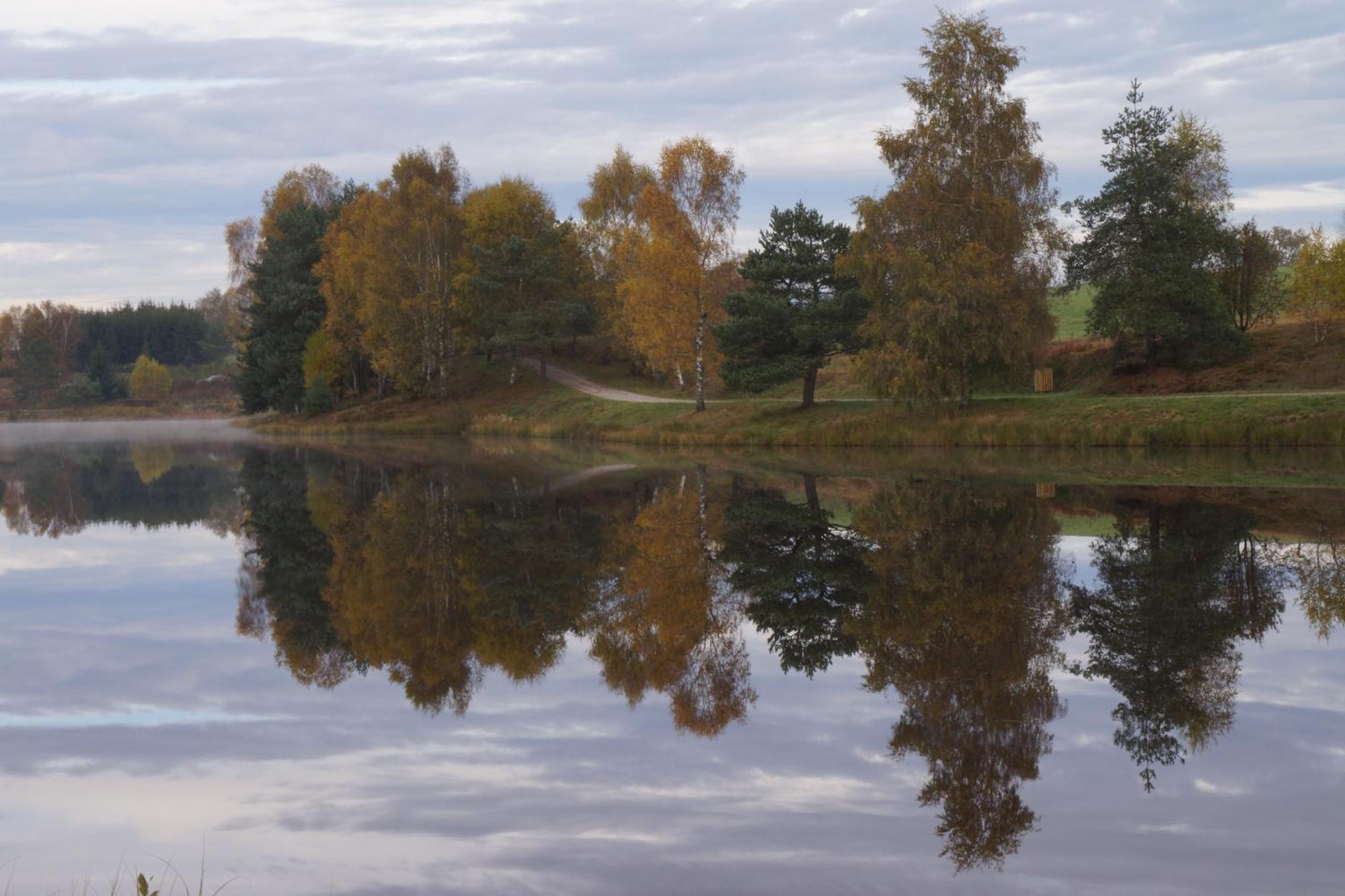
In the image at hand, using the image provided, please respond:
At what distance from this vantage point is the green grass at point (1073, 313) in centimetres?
6806

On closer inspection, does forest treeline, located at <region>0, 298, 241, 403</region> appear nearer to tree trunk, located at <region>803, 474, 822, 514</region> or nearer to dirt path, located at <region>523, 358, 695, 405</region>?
dirt path, located at <region>523, 358, 695, 405</region>

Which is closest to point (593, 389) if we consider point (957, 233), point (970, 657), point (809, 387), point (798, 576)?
point (809, 387)

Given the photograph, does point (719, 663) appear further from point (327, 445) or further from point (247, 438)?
point (247, 438)

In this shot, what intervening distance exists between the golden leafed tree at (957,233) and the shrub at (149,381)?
354 ft

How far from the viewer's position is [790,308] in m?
46.4

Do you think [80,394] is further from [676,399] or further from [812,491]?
[812,491]

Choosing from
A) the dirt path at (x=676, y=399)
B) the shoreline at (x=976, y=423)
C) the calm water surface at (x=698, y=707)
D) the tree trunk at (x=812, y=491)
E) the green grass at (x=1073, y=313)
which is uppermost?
the green grass at (x=1073, y=313)

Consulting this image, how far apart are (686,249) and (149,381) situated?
98.6 meters

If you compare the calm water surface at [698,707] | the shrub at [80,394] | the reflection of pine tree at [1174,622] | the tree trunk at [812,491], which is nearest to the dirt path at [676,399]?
the tree trunk at [812,491]

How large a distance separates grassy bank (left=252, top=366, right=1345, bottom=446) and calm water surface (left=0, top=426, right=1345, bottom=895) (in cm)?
1567

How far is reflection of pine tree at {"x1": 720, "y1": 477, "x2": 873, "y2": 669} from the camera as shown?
1115 cm

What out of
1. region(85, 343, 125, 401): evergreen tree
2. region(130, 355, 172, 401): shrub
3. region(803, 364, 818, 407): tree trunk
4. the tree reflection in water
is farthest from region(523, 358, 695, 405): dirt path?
region(85, 343, 125, 401): evergreen tree

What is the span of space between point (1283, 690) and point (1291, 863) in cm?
369

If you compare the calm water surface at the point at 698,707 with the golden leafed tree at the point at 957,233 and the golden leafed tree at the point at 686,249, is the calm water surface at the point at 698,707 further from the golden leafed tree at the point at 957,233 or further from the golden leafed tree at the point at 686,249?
the golden leafed tree at the point at 686,249
